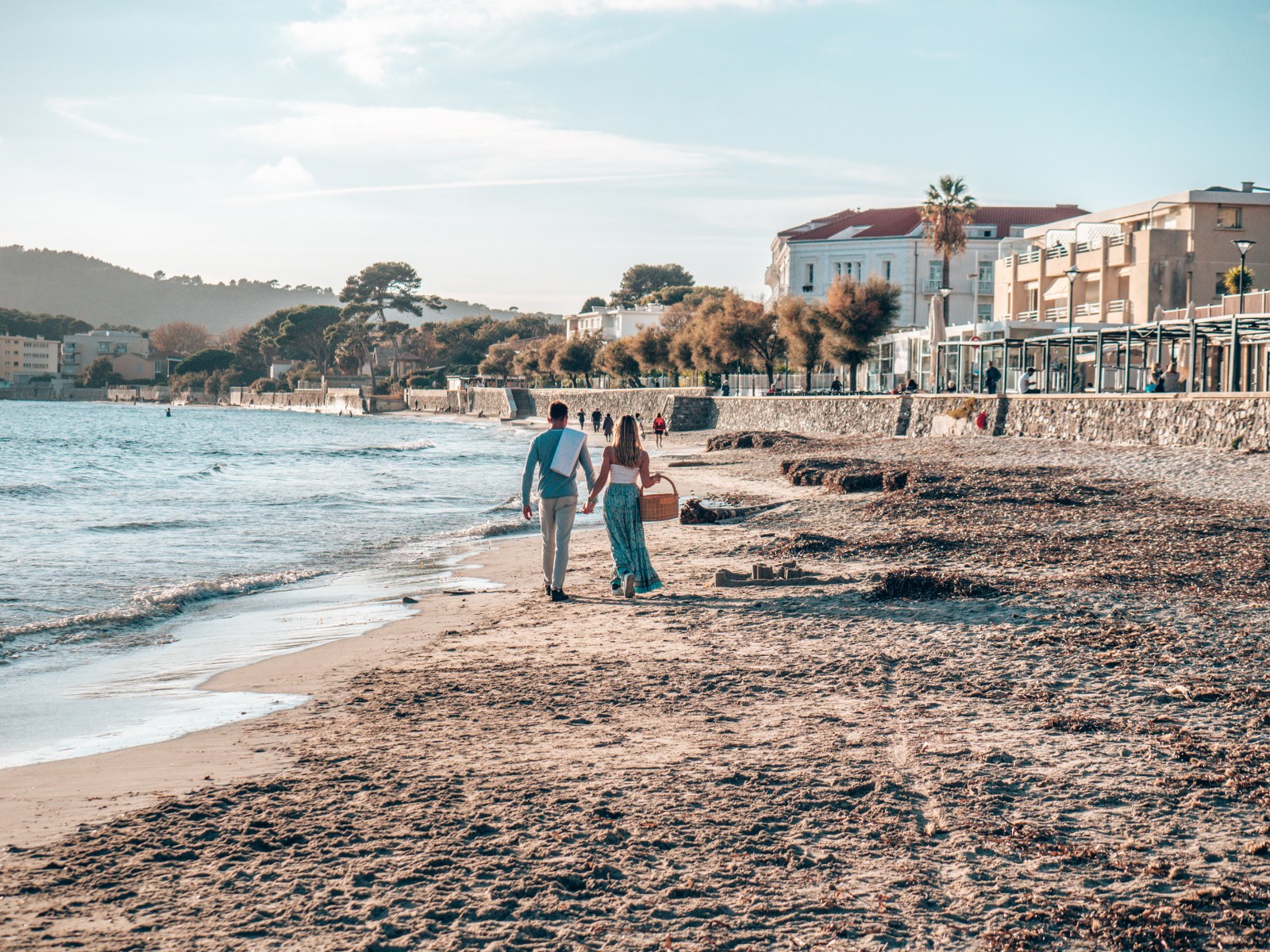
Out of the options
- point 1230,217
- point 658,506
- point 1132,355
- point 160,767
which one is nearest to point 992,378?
point 1132,355

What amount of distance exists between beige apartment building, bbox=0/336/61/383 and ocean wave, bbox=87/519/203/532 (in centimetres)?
18954

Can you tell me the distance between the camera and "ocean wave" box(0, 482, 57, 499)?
25414 mm

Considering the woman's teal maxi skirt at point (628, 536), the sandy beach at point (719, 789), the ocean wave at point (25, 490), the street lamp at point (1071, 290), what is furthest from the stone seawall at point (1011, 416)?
the ocean wave at point (25, 490)

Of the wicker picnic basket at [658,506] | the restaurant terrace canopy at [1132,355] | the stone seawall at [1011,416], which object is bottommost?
the wicker picnic basket at [658,506]

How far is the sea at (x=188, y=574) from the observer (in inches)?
256

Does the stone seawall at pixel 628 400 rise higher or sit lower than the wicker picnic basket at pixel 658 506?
higher

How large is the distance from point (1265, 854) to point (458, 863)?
2695 millimetres

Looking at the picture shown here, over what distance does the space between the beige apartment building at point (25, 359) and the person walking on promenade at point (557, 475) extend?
201623 millimetres

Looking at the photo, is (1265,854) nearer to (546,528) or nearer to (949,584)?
(949,584)

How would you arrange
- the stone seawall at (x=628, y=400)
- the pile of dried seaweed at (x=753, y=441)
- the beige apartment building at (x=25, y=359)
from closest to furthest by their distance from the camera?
the pile of dried seaweed at (x=753, y=441)
the stone seawall at (x=628, y=400)
the beige apartment building at (x=25, y=359)

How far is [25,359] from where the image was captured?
187 m

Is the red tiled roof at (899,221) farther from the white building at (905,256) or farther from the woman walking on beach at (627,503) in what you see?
the woman walking on beach at (627,503)

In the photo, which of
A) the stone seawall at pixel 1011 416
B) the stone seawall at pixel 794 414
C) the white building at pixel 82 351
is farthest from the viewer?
the white building at pixel 82 351

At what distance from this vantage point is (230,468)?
1510 inches
